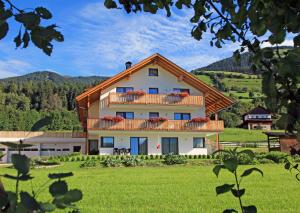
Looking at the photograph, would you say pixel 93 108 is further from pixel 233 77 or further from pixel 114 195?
pixel 233 77

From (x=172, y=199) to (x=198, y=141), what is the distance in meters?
24.6

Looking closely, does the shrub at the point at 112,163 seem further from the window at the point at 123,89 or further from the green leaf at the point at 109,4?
the green leaf at the point at 109,4

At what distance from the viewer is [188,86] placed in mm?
33438

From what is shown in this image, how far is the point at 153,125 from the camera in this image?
30953mm

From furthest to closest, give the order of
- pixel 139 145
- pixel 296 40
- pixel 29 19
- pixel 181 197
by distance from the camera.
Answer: pixel 139 145
pixel 181 197
pixel 296 40
pixel 29 19

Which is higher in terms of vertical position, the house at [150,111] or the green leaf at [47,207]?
the house at [150,111]

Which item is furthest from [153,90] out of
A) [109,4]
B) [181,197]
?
[109,4]

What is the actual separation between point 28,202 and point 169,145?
3212cm

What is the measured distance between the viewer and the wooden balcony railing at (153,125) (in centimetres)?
3000

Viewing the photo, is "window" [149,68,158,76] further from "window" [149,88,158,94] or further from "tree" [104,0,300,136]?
"tree" [104,0,300,136]

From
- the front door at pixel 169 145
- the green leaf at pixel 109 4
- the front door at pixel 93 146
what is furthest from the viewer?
the front door at pixel 169 145

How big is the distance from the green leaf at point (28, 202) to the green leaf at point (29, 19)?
43 cm

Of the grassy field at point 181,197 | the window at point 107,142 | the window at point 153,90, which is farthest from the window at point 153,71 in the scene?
the grassy field at point 181,197

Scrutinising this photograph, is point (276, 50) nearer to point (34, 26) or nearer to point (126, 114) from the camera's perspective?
point (34, 26)
